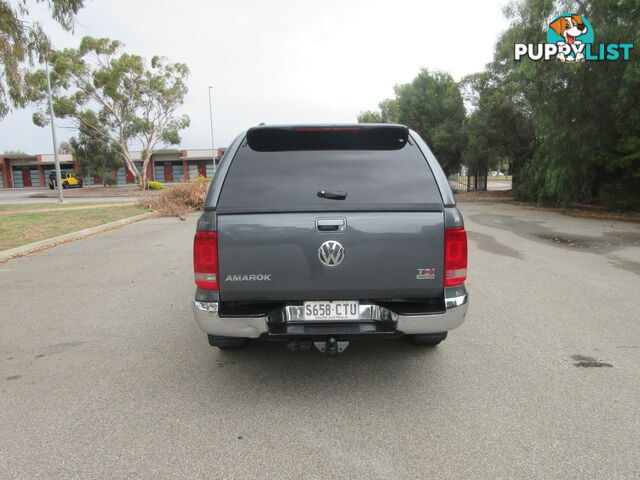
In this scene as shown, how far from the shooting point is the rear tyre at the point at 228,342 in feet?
12.0

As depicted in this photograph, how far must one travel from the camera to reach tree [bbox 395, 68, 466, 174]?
33.5 m

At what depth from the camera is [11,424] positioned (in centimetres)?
293

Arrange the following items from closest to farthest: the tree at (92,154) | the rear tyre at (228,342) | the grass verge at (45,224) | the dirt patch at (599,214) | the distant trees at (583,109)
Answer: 1. the rear tyre at (228,342)
2. the grass verge at (45,224)
3. the distant trees at (583,109)
4. the dirt patch at (599,214)
5. the tree at (92,154)

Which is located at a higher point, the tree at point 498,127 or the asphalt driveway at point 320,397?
the tree at point 498,127

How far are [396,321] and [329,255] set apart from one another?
66cm

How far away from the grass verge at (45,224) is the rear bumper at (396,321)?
8474 millimetres

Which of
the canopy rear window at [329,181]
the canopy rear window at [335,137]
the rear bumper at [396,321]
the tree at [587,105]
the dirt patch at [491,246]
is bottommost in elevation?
the dirt patch at [491,246]

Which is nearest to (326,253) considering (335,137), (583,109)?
(335,137)

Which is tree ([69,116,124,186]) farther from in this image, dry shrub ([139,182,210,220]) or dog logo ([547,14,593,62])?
dog logo ([547,14,593,62])

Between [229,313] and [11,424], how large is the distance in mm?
1563

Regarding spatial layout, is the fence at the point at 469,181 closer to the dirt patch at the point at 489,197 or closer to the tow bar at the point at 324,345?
the dirt patch at the point at 489,197

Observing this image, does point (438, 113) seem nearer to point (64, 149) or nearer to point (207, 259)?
point (207, 259)

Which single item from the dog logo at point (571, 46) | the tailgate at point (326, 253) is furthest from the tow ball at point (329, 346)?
the dog logo at point (571, 46)

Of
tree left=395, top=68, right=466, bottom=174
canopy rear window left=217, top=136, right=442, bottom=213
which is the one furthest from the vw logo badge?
tree left=395, top=68, right=466, bottom=174
